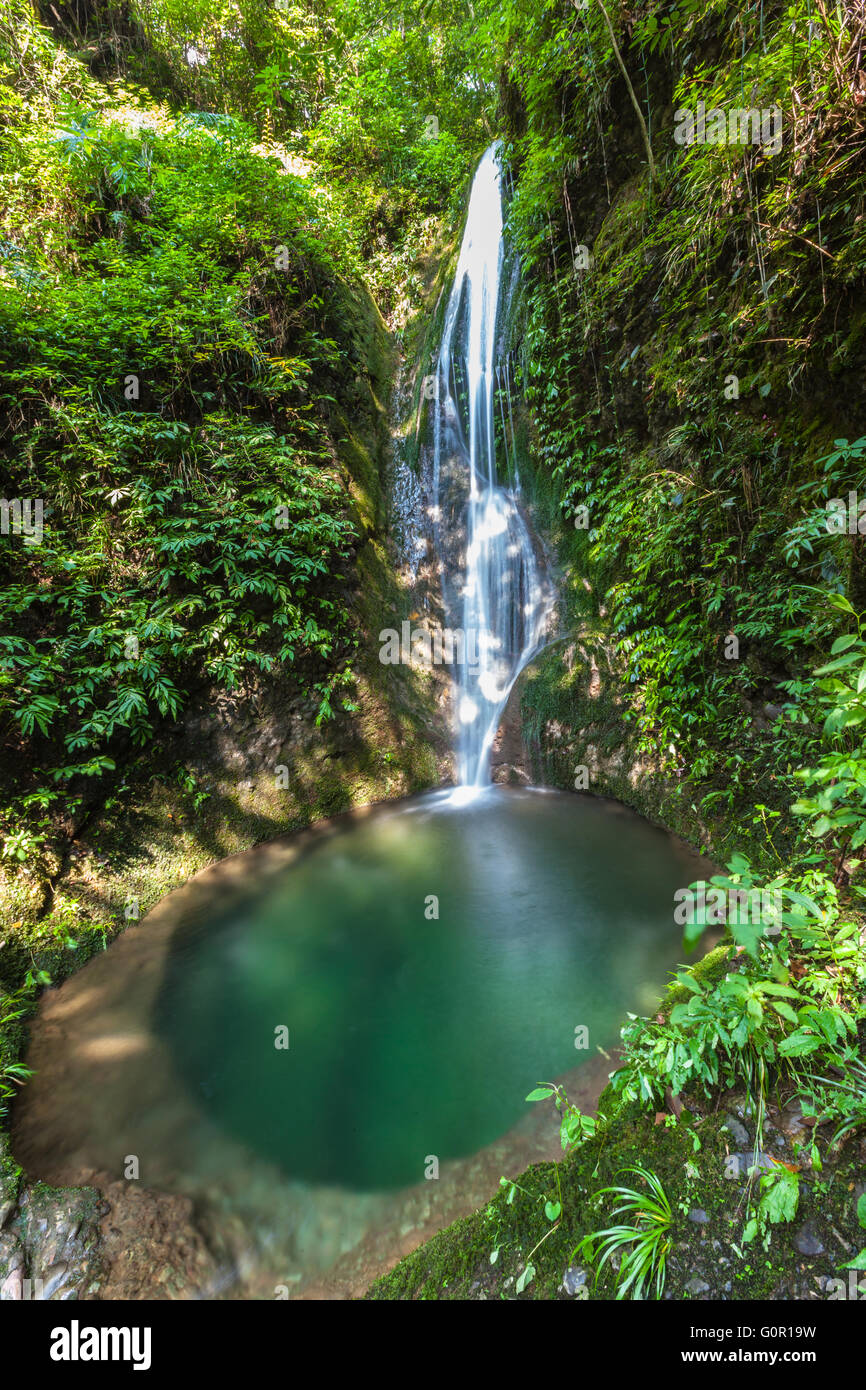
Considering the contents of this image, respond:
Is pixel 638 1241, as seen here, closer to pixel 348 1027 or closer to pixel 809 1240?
pixel 809 1240

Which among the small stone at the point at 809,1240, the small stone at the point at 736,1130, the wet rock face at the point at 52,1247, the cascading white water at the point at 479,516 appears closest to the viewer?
the small stone at the point at 809,1240

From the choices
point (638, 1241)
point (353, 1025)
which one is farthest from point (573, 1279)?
point (353, 1025)

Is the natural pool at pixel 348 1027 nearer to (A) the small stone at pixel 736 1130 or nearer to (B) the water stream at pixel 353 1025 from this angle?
(B) the water stream at pixel 353 1025

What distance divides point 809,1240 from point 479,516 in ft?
25.8

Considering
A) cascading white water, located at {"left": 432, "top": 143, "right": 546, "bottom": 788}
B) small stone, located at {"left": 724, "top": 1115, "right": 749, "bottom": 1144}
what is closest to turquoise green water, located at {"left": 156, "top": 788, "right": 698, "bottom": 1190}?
small stone, located at {"left": 724, "top": 1115, "right": 749, "bottom": 1144}

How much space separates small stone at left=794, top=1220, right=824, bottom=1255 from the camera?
1.42 metres

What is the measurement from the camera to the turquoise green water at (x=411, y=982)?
2.97 metres

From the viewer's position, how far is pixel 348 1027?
357 cm

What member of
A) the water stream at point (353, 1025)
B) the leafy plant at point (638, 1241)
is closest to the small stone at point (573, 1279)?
the leafy plant at point (638, 1241)

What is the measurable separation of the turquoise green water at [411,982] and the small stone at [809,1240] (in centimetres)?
175

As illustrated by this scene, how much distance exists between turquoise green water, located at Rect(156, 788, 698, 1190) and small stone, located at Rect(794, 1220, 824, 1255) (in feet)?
5.73

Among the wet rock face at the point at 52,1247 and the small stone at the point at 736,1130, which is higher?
the small stone at the point at 736,1130
